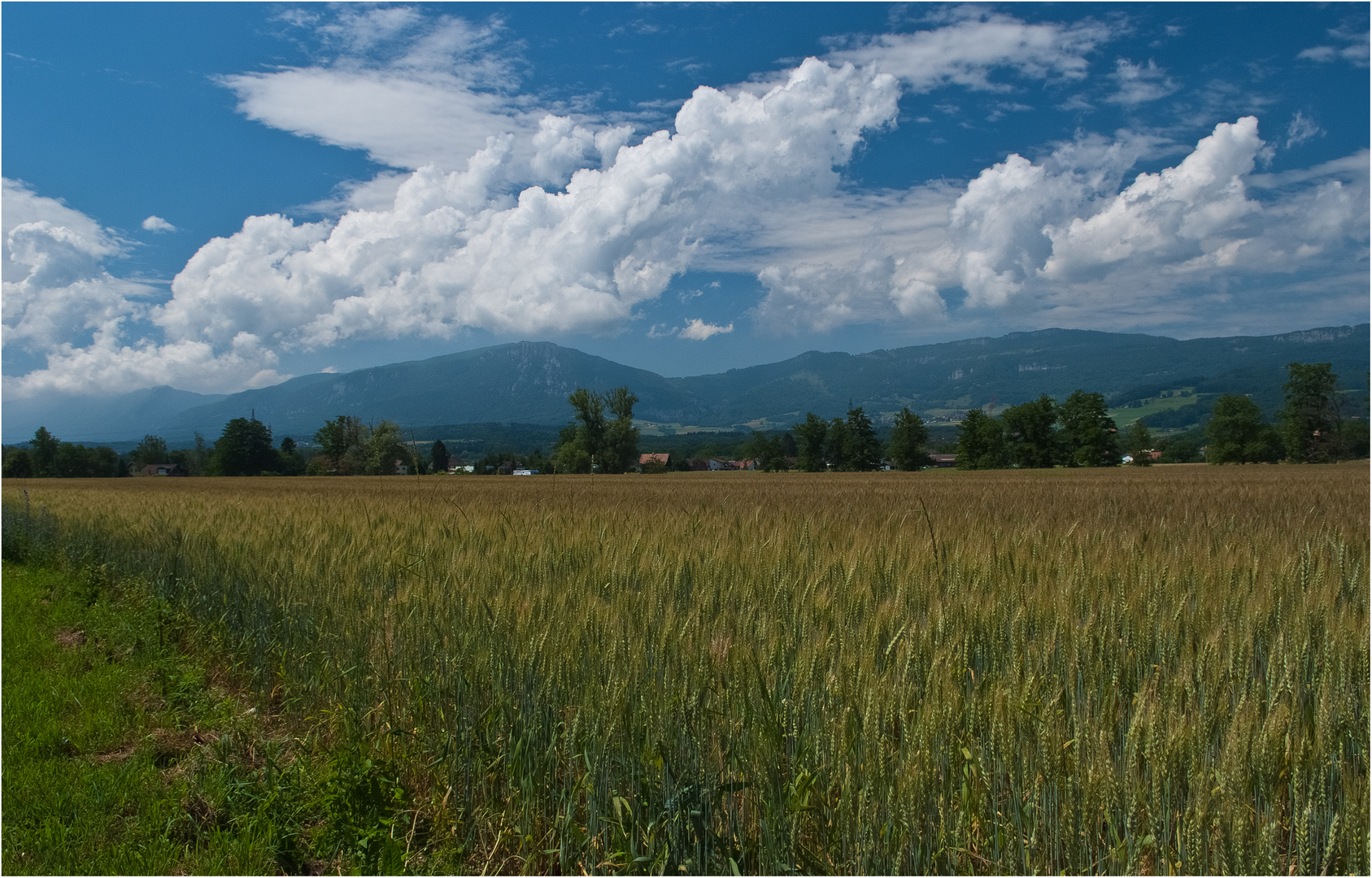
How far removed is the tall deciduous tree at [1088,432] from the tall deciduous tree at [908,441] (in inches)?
570

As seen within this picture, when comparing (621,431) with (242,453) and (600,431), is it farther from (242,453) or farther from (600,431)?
(242,453)

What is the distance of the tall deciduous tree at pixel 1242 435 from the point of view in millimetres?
61656

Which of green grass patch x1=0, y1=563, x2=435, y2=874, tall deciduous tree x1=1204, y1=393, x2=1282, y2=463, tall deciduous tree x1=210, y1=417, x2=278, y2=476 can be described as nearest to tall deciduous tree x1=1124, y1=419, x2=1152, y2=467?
tall deciduous tree x1=1204, y1=393, x2=1282, y2=463

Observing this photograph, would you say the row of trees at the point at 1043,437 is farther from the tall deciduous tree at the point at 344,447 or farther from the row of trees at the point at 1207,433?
the tall deciduous tree at the point at 344,447

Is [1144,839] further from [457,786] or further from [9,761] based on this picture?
[9,761]

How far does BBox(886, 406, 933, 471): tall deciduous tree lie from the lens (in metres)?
80.2

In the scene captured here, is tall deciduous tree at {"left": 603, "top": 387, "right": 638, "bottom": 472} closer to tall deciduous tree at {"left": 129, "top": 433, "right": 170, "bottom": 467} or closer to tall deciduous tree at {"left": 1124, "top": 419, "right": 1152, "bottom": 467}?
tall deciduous tree at {"left": 1124, "top": 419, "right": 1152, "bottom": 467}

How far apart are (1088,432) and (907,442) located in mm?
18590

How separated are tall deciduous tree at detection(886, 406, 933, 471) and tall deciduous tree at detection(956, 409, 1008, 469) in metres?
4.73

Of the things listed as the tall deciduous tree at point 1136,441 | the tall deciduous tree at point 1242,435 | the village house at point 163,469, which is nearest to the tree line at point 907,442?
the tall deciduous tree at point 1242,435

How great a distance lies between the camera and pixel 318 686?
379cm

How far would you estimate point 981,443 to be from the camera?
246 ft

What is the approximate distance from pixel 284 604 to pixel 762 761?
3.65 metres

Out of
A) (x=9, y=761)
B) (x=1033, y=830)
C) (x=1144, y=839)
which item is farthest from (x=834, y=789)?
(x=9, y=761)
